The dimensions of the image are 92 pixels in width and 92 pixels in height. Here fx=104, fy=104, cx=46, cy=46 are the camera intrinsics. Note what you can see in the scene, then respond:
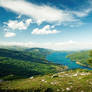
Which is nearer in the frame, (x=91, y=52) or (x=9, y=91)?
(x=9, y=91)

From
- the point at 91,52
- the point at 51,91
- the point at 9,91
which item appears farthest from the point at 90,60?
the point at 9,91

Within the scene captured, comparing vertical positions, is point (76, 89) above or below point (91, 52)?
below

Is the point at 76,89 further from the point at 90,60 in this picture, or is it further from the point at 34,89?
the point at 90,60

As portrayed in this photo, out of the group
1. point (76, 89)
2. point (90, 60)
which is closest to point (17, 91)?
point (76, 89)

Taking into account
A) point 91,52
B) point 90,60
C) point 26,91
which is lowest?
point 26,91

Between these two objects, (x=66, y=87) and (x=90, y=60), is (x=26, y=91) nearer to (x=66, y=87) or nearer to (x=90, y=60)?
(x=66, y=87)

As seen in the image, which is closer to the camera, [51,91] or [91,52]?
[51,91]

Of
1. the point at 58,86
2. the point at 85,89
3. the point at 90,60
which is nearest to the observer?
the point at 85,89

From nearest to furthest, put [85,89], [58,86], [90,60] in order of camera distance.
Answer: [85,89]
[58,86]
[90,60]

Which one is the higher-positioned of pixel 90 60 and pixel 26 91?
pixel 90 60
